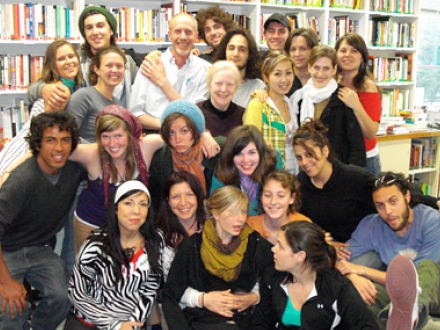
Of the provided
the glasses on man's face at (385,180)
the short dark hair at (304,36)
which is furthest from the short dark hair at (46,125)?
the short dark hair at (304,36)

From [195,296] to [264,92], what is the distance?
1268mm

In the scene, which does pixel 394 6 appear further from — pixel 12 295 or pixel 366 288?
pixel 12 295

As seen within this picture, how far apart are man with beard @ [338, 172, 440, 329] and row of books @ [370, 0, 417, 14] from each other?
12.1 feet

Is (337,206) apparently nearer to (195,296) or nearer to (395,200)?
(395,200)

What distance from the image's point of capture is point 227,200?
228cm

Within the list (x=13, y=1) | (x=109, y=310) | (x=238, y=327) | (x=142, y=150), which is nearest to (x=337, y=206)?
(x=238, y=327)

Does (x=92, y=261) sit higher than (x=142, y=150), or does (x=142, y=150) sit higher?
(x=142, y=150)

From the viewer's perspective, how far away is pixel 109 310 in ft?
7.39

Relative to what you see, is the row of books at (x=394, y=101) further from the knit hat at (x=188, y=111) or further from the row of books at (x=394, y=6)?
the knit hat at (x=188, y=111)

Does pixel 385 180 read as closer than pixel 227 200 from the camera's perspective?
No

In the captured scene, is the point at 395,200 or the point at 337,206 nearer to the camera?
the point at 395,200

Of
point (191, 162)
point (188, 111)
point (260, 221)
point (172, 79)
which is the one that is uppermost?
point (172, 79)

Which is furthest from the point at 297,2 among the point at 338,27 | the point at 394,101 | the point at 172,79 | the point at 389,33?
the point at 172,79

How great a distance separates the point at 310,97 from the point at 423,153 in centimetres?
291
